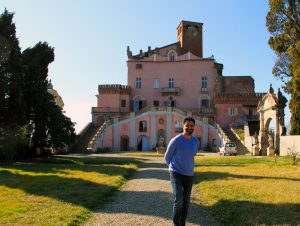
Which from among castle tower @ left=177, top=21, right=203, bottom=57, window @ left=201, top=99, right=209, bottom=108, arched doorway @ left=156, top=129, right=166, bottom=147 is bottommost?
arched doorway @ left=156, top=129, right=166, bottom=147

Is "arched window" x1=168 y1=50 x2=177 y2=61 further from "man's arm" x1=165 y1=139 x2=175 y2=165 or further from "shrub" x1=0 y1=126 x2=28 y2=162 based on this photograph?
"man's arm" x1=165 y1=139 x2=175 y2=165

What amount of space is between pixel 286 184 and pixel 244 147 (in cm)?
3462

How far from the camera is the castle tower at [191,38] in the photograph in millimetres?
75312

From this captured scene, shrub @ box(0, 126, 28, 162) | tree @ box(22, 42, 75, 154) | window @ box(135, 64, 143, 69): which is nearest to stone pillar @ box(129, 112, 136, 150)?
window @ box(135, 64, 143, 69)

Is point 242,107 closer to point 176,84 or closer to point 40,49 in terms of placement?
A: point 176,84

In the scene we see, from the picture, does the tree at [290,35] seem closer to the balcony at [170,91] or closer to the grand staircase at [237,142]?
the grand staircase at [237,142]

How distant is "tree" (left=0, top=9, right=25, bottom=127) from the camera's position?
27.4 metres

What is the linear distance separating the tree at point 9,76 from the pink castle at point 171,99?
92.8ft

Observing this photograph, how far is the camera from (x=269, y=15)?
101ft

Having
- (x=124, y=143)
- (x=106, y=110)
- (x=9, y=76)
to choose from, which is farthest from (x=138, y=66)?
(x=9, y=76)

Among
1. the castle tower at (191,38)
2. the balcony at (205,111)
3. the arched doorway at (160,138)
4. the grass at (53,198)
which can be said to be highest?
the castle tower at (191,38)

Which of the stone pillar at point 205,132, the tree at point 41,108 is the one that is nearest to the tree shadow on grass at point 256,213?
the tree at point 41,108

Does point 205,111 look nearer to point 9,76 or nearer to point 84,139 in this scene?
point 84,139

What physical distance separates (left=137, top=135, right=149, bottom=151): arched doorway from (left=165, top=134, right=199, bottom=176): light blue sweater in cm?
5178
